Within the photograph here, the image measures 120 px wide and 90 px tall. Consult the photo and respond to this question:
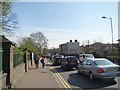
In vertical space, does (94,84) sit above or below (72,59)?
below

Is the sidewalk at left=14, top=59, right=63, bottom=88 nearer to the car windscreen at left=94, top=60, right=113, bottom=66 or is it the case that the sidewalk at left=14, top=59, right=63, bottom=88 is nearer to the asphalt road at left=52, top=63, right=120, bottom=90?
the asphalt road at left=52, top=63, right=120, bottom=90

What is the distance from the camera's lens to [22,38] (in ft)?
189

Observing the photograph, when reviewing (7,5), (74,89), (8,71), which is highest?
(7,5)

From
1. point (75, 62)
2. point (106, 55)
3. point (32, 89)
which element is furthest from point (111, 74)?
Answer: point (106, 55)

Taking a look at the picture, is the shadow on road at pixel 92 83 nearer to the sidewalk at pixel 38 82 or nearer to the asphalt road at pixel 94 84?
the asphalt road at pixel 94 84

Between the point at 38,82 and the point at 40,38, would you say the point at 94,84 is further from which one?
the point at 40,38

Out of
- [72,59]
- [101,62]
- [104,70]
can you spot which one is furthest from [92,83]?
[72,59]

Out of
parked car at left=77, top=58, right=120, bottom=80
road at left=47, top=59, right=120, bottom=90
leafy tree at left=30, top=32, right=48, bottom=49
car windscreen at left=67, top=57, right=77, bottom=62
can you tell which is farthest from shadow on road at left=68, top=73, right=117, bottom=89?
leafy tree at left=30, top=32, right=48, bottom=49

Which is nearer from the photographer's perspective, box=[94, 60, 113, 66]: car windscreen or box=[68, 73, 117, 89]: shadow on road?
box=[68, 73, 117, 89]: shadow on road

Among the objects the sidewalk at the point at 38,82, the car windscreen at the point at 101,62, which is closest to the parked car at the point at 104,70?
the car windscreen at the point at 101,62

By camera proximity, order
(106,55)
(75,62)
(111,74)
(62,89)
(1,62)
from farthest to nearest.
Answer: (106,55)
(75,62)
(111,74)
(62,89)
(1,62)

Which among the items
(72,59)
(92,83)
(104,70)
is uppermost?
(72,59)

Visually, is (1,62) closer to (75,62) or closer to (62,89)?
(62,89)

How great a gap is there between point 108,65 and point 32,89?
5.07 metres
